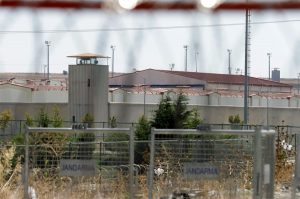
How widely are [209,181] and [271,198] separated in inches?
68.9

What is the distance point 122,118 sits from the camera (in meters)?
4.15

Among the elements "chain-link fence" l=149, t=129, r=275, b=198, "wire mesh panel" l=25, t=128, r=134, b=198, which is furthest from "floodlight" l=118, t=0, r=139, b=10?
"wire mesh panel" l=25, t=128, r=134, b=198

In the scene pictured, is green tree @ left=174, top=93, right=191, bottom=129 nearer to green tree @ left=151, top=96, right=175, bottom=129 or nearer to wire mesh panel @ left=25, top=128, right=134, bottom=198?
green tree @ left=151, top=96, right=175, bottom=129

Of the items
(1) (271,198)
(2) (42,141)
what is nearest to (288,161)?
(2) (42,141)

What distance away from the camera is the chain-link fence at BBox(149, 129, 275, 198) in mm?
8047

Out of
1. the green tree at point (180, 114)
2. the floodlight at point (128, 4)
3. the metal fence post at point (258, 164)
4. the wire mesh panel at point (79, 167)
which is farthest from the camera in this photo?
the green tree at point (180, 114)

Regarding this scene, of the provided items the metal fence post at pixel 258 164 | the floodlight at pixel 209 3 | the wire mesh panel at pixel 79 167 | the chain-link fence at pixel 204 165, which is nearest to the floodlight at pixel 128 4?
the floodlight at pixel 209 3

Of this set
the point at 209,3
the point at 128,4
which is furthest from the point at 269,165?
the point at 128,4

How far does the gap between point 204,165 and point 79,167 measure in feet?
5.24

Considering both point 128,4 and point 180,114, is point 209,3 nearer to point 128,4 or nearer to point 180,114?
point 128,4

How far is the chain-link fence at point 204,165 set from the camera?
805cm

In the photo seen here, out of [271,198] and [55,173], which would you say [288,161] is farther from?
[271,198]

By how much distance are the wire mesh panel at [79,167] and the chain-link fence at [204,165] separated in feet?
1.54

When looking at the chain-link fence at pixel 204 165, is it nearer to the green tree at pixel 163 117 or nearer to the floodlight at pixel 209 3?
the floodlight at pixel 209 3
